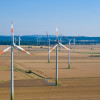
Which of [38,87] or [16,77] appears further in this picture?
[16,77]

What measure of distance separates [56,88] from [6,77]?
35.5 ft

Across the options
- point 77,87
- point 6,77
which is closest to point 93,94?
point 77,87

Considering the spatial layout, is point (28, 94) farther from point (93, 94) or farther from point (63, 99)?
point (93, 94)

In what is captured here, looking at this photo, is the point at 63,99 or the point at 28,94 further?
the point at 28,94

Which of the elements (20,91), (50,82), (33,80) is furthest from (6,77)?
(20,91)

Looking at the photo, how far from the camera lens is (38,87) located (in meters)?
34.2

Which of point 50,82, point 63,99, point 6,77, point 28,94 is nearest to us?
point 63,99

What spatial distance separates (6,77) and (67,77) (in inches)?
344

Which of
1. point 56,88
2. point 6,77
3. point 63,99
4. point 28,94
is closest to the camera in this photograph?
point 63,99

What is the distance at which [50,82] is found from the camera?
37.8m

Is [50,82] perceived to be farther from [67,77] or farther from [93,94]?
[93,94]

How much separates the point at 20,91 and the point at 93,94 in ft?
25.5

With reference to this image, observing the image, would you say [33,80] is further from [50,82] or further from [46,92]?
[46,92]

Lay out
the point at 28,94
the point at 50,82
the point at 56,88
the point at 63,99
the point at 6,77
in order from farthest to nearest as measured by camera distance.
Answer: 1. the point at 6,77
2. the point at 50,82
3. the point at 56,88
4. the point at 28,94
5. the point at 63,99
